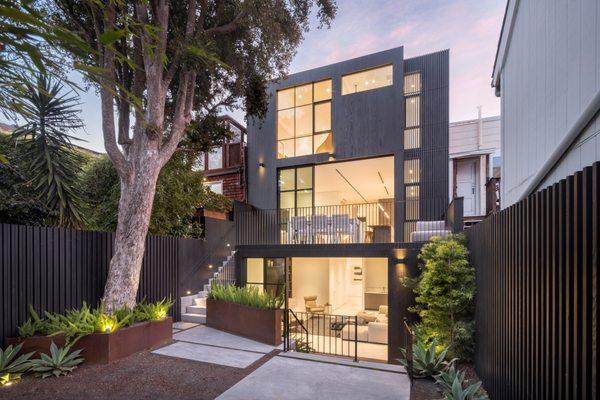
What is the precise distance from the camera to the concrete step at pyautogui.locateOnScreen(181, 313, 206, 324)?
8.80 meters

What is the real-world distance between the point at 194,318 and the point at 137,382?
402 cm

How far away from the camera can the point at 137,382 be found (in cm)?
490

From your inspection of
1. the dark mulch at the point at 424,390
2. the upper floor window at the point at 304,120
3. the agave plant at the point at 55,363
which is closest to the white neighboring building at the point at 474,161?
the upper floor window at the point at 304,120

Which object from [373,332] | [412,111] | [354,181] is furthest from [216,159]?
[373,332]

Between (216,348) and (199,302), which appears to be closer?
(216,348)

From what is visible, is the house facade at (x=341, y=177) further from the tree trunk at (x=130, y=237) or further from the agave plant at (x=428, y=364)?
the tree trunk at (x=130, y=237)

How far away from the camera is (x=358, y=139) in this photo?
11.7 meters

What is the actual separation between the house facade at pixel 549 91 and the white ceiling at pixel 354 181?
596cm

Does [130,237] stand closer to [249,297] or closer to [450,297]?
[249,297]

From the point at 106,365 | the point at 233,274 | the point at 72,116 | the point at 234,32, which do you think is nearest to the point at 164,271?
the point at 233,274

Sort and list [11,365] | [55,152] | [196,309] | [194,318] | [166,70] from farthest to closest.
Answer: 1. [196,309]
2. [194,318]
3. [55,152]
4. [166,70]
5. [11,365]

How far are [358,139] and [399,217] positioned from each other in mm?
3095

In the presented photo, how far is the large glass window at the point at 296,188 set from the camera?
12677mm

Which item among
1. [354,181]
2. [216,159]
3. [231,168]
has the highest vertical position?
[216,159]
